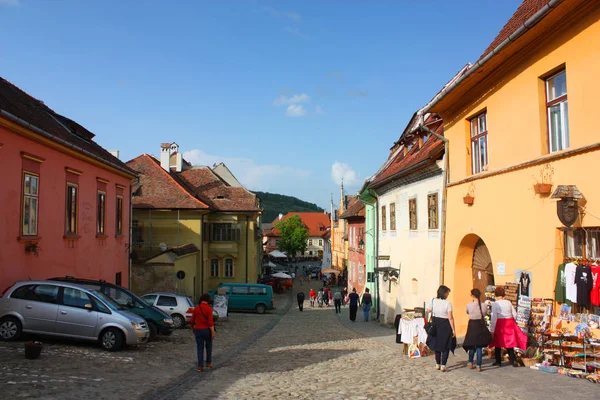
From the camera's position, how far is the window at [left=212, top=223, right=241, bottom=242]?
4266 cm

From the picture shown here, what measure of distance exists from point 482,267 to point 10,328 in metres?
12.6

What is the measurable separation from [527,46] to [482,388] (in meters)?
6.88

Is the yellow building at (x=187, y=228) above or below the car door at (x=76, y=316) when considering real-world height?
above

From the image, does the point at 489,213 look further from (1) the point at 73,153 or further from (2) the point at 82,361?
(1) the point at 73,153

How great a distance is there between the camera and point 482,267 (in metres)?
15.6

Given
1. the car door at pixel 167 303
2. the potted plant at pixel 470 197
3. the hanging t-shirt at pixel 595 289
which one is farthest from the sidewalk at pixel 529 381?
the car door at pixel 167 303

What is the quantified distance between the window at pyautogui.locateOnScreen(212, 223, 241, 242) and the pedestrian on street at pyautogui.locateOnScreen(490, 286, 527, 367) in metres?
32.9

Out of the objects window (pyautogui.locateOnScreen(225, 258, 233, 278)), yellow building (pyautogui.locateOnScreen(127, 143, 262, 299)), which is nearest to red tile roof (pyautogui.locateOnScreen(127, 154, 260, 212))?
yellow building (pyautogui.locateOnScreen(127, 143, 262, 299))

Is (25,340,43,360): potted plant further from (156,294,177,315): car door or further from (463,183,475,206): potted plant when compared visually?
(463,183,475,206): potted plant

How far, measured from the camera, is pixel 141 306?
17.4m

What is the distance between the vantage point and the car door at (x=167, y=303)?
21.9m

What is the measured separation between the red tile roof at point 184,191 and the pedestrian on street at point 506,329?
1094 inches

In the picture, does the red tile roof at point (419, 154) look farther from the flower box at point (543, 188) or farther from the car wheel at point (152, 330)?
the car wheel at point (152, 330)

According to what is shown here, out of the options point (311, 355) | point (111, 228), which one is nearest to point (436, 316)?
point (311, 355)
